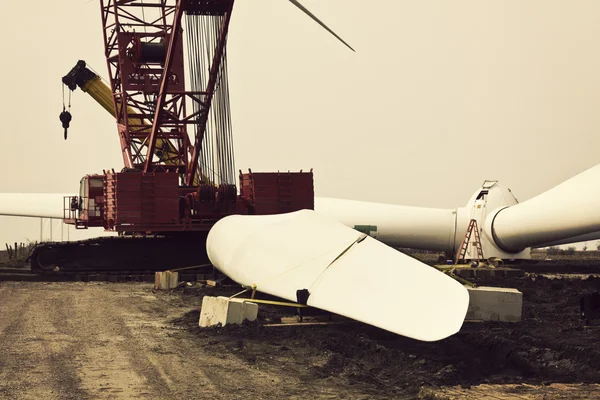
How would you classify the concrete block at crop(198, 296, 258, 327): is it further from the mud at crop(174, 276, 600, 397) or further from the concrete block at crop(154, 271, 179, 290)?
the concrete block at crop(154, 271, 179, 290)

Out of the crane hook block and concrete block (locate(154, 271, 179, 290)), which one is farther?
the crane hook block

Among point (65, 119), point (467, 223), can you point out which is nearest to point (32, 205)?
point (65, 119)

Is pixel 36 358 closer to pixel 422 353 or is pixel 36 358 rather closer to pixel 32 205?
pixel 422 353

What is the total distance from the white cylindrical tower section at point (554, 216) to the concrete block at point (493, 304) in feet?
49.7

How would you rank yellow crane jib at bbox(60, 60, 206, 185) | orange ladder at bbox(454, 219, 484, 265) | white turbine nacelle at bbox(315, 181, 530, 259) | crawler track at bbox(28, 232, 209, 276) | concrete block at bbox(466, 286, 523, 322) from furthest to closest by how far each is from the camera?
yellow crane jib at bbox(60, 60, 206, 185)
white turbine nacelle at bbox(315, 181, 530, 259)
orange ladder at bbox(454, 219, 484, 265)
crawler track at bbox(28, 232, 209, 276)
concrete block at bbox(466, 286, 523, 322)

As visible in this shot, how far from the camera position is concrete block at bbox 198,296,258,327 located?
19.1 m

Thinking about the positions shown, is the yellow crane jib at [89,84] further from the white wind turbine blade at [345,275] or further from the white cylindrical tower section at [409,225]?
the white wind turbine blade at [345,275]

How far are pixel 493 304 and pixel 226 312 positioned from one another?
19.2 ft

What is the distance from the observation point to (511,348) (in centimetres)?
1620

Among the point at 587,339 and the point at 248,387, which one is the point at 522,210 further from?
the point at 248,387

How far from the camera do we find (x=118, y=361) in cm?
1505

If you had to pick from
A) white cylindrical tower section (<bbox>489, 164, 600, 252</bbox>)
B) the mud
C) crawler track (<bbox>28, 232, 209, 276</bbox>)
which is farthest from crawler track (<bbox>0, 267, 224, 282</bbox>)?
the mud

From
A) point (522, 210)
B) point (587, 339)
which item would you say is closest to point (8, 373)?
point (587, 339)

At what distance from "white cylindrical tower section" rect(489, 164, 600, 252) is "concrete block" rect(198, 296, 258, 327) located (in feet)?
60.9
